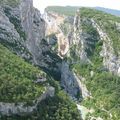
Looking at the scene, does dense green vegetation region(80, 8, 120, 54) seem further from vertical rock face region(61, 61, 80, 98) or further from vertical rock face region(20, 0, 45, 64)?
vertical rock face region(61, 61, 80, 98)

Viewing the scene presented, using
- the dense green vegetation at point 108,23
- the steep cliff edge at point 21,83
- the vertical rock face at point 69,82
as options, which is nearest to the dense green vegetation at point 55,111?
the steep cliff edge at point 21,83

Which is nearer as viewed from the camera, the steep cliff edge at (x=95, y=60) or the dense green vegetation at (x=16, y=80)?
the dense green vegetation at (x=16, y=80)

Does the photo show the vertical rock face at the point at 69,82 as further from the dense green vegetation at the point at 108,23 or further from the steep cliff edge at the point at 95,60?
the dense green vegetation at the point at 108,23

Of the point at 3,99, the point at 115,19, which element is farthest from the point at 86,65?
the point at 3,99

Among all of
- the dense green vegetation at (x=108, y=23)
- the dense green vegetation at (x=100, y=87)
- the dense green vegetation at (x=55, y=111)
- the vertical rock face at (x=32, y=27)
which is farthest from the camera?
the dense green vegetation at (x=108, y=23)

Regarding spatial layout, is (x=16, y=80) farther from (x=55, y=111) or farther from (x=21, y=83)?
(x=55, y=111)
